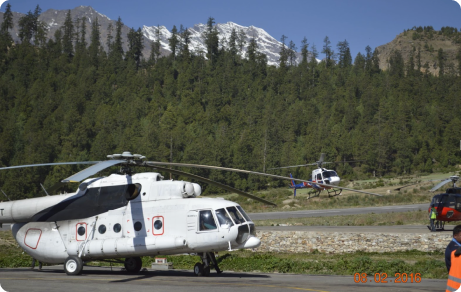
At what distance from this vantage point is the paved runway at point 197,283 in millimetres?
12352

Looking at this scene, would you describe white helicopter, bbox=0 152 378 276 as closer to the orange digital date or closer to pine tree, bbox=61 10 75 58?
the orange digital date

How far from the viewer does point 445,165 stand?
3716 inches

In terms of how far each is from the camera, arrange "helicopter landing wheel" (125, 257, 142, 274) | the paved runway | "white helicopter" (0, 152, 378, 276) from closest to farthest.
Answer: the paved runway
"white helicopter" (0, 152, 378, 276)
"helicopter landing wheel" (125, 257, 142, 274)

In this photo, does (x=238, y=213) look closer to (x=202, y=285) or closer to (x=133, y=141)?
(x=202, y=285)

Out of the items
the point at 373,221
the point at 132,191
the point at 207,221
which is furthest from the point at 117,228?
the point at 373,221

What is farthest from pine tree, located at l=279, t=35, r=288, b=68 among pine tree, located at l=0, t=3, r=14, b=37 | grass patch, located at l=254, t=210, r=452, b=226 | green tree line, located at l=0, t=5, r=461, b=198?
grass patch, located at l=254, t=210, r=452, b=226

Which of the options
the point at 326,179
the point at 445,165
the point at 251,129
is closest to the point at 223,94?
the point at 251,129

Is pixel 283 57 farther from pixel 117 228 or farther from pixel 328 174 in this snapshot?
pixel 117 228

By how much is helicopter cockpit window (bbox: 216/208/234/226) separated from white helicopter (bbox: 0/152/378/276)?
30mm

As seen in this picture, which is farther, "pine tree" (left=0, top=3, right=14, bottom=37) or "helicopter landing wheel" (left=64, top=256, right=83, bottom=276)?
"pine tree" (left=0, top=3, right=14, bottom=37)

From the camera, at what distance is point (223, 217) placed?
14.4 m

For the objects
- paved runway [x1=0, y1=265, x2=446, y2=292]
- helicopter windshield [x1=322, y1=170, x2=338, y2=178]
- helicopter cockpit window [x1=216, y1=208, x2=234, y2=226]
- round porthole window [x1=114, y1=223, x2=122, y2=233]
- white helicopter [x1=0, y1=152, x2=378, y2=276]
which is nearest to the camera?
paved runway [x1=0, y1=265, x2=446, y2=292]

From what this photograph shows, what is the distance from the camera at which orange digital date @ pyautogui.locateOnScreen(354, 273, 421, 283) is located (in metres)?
14.0

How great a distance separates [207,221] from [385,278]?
18.9 feet
